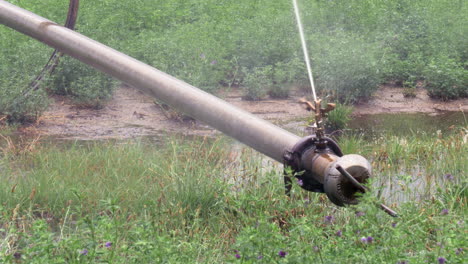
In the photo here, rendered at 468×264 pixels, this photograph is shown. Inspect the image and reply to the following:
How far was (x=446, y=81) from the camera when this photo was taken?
7965mm

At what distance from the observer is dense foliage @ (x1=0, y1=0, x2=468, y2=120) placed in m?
7.83

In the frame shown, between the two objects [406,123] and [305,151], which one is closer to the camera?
[305,151]

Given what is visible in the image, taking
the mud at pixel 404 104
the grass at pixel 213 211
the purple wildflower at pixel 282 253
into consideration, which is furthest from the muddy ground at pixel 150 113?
the purple wildflower at pixel 282 253

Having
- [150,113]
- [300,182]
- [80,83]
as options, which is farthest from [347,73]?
[300,182]

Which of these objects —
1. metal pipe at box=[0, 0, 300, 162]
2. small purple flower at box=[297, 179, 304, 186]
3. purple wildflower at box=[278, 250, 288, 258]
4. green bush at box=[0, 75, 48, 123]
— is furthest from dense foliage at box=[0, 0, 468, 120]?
purple wildflower at box=[278, 250, 288, 258]

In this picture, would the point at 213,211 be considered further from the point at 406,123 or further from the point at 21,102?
the point at 406,123

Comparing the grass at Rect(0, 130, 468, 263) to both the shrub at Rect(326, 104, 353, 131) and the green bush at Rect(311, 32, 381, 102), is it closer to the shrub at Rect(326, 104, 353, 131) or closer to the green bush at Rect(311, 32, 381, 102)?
the shrub at Rect(326, 104, 353, 131)

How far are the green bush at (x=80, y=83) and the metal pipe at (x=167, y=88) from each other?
282 cm

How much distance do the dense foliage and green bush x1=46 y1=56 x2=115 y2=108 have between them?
15 millimetres

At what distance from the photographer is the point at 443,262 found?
7.95ft

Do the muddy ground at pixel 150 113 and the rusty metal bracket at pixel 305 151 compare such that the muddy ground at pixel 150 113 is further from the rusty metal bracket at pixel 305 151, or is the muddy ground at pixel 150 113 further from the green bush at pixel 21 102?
the rusty metal bracket at pixel 305 151

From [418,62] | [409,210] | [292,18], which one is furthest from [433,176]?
[292,18]

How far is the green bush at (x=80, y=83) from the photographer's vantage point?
757cm

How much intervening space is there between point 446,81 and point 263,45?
2.30m
